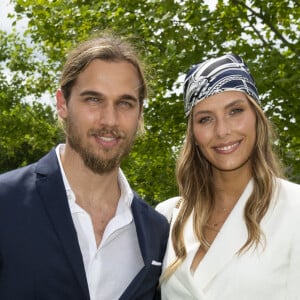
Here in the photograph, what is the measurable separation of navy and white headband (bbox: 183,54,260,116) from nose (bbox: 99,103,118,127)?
52 cm

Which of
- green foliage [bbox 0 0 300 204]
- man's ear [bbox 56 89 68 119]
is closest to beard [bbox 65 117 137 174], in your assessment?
man's ear [bbox 56 89 68 119]

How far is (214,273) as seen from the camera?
3.43 m

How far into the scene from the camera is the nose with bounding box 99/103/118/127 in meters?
3.60

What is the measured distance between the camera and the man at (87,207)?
3174mm

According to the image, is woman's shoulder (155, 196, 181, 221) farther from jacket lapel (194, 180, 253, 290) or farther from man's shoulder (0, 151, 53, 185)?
man's shoulder (0, 151, 53, 185)

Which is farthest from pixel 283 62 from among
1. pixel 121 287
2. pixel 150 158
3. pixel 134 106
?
pixel 121 287

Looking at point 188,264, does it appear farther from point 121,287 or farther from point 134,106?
point 134,106

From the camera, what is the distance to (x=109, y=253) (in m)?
3.54

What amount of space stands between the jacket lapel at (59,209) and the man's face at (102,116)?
0.24 m

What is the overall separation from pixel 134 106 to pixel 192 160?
0.71m

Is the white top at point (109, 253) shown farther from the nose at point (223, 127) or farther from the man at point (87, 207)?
the nose at point (223, 127)

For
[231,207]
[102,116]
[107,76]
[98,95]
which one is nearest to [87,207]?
[102,116]

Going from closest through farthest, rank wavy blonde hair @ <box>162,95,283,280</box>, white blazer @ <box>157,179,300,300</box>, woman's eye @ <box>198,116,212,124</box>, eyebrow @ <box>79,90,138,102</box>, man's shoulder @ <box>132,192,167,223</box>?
1. white blazer @ <box>157,179,300,300</box>
2. wavy blonde hair @ <box>162,95,283,280</box>
3. eyebrow @ <box>79,90,138,102</box>
4. woman's eye @ <box>198,116,212,124</box>
5. man's shoulder @ <box>132,192,167,223</box>

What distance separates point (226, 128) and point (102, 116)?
80 centimetres
